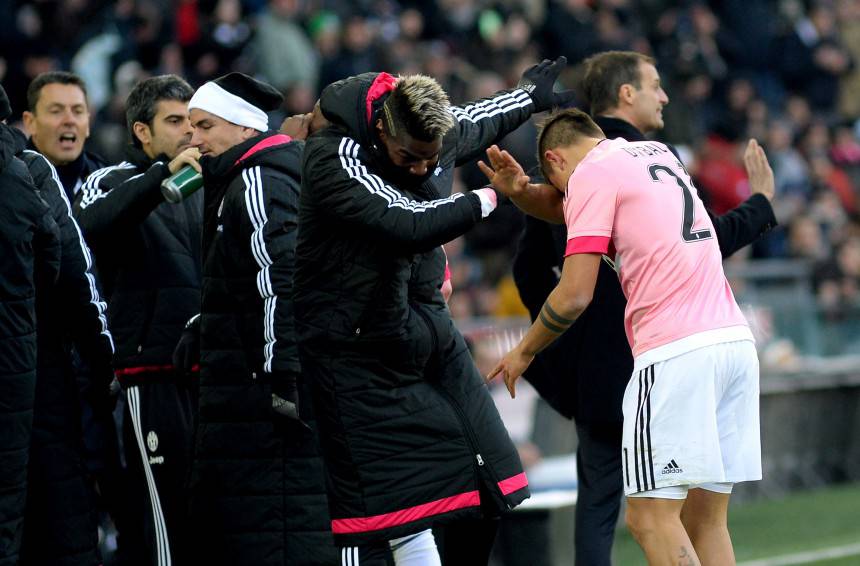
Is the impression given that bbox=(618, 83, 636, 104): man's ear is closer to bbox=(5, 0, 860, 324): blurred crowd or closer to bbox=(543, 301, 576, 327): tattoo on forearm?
bbox=(543, 301, 576, 327): tattoo on forearm

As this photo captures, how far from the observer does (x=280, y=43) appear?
43.6 feet

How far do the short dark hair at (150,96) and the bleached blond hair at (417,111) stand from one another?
1.91 metres

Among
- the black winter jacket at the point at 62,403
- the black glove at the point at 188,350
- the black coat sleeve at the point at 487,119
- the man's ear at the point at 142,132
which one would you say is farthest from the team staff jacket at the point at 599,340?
the black winter jacket at the point at 62,403

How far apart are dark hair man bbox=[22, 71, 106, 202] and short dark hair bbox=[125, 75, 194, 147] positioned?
30 centimetres

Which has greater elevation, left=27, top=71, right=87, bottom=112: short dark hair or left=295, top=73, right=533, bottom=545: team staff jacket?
left=27, top=71, right=87, bottom=112: short dark hair

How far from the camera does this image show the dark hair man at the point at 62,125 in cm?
688

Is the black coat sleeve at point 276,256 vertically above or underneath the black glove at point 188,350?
above

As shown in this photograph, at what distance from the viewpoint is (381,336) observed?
5.13 meters

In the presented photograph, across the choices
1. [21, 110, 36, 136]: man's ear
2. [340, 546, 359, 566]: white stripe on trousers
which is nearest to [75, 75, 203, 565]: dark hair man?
[21, 110, 36, 136]: man's ear

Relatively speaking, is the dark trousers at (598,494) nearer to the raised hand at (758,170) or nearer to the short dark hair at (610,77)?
the raised hand at (758,170)

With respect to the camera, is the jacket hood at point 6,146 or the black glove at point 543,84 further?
the black glove at point 543,84

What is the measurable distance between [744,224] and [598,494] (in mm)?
→ 1268

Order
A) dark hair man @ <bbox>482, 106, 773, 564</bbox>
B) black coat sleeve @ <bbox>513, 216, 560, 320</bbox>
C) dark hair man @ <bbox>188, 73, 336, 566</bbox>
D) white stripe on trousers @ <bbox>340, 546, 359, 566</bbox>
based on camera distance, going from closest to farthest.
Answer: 1. dark hair man @ <bbox>482, 106, 773, 564</bbox>
2. white stripe on trousers @ <bbox>340, 546, 359, 566</bbox>
3. dark hair man @ <bbox>188, 73, 336, 566</bbox>
4. black coat sleeve @ <bbox>513, 216, 560, 320</bbox>

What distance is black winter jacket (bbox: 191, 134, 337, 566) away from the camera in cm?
579
